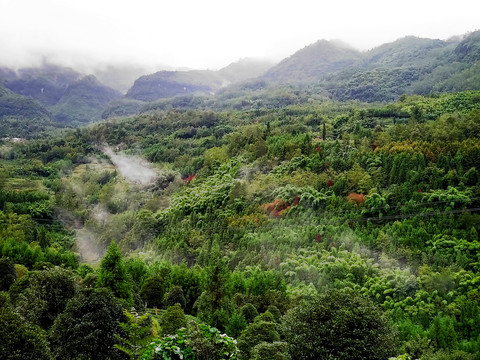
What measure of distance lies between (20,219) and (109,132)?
209 feet

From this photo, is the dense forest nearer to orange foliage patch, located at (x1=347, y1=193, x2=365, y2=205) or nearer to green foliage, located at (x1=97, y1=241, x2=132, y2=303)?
green foliage, located at (x1=97, y1=241, x2=132, y2=303)

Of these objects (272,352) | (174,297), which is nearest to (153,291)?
(174,297)

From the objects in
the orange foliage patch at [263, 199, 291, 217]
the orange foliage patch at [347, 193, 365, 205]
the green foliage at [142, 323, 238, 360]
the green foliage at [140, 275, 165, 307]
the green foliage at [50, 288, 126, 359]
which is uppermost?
the green foliage at [142, 323, 238, 360]

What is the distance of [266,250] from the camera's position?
42844 millimetres

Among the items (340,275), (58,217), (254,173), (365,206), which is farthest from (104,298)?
(58,217)

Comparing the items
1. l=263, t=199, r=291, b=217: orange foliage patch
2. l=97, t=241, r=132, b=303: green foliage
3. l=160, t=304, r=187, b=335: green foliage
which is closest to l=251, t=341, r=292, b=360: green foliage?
l=160, t=304, r=187, b=335: green foliage

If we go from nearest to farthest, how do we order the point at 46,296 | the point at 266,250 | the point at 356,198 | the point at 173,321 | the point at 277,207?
the point at 46,296 < the point at 173,321 < the point at 266,250 < the point at 356,198 < the point at 277,207

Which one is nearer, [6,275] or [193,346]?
[193,346]

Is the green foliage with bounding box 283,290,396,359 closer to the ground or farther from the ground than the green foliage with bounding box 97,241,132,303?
farther from the ground

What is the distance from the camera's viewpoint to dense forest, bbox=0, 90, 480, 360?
49.4 feet

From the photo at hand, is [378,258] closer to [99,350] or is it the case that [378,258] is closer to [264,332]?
[264,332]

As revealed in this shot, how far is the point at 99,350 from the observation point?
16125 millimetres

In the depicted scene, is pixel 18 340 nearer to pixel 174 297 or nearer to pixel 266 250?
pixel 174 297

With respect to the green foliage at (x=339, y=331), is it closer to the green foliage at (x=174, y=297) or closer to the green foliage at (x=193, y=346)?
the green foliage at (x=193, y=346)
